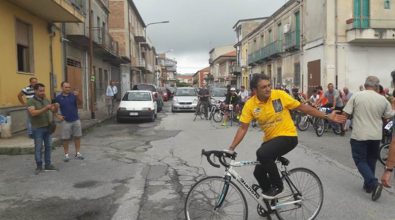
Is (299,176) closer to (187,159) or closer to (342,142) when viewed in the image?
(187,159)

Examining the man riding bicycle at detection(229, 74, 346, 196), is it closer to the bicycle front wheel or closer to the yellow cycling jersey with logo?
the yellow cycling jersey with logo

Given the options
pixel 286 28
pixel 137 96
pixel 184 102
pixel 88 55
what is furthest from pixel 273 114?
pixel 286 28

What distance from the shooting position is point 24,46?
1485 centimetres

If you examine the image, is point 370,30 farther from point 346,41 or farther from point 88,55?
point 88,55

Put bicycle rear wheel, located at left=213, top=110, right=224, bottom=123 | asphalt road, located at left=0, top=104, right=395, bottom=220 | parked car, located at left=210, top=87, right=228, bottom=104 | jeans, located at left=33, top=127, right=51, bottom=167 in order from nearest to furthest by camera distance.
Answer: asphalt road, located at left=0, top=104, right=395, bottom=220 < jeans, located at left=33, top=127, right=51, bottom=167 < bicycle rear wheel, located at left=213, top=110, right=224, bottom=123 < parked car, located at left=210, top=87, right=228, bottom=104

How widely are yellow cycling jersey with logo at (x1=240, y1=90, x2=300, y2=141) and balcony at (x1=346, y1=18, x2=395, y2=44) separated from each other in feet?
62.8

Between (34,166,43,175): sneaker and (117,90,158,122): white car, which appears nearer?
(34,166,43,175): sneaker

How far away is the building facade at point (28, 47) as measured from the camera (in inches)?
507

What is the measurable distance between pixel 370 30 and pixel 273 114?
1966 cm

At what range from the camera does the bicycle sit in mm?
4461

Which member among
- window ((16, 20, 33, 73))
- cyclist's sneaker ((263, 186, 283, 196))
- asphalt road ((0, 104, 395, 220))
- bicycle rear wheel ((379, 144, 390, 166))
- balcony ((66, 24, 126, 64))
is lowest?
asphalt road ((0, 104, 395, 220))

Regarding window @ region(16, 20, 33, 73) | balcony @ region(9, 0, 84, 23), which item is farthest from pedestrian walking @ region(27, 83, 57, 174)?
window @ region(16, 20, 33, 73)

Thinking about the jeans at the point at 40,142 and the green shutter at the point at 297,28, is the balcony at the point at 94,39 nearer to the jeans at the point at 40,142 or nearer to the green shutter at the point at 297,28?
the green shutter at the point at 297,28

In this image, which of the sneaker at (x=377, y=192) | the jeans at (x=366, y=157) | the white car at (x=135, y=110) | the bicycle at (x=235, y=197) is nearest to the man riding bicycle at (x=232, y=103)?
the white car at (x=135, y=110)
